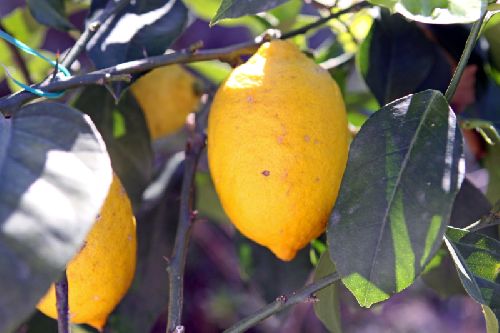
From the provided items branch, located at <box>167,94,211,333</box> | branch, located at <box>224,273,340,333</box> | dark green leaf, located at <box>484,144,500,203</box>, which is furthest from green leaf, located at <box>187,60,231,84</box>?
branch, located at <box>224,273,340,333</box>

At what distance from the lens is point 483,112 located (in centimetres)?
77

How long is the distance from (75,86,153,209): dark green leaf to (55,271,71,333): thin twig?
262 millimetres

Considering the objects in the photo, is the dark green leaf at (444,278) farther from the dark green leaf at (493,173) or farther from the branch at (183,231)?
the branch at (183,231)

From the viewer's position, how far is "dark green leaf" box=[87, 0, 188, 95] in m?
0.60

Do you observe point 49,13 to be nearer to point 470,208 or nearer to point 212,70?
point 212,70

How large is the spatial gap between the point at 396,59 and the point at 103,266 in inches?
13.6

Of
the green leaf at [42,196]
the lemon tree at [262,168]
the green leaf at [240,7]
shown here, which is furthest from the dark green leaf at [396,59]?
the green leaf at [42,196]

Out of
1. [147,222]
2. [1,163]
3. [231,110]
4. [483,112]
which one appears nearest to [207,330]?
[147,222]

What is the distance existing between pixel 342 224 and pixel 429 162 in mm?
62

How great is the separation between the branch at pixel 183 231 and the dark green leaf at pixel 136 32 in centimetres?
9

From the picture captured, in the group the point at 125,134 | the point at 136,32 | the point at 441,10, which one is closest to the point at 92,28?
the point at 136,32

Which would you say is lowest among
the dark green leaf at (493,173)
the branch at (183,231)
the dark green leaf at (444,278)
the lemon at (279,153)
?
the dark green leaf at (444,278)

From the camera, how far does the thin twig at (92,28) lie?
59cm

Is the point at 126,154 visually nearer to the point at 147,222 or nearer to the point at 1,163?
the point at 147,222
